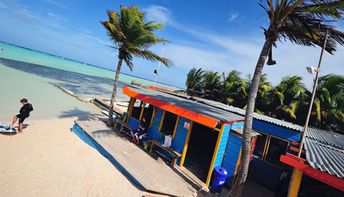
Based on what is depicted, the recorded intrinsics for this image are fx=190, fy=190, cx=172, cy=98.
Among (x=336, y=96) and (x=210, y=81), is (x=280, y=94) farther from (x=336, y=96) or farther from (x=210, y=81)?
(x=210, y=81)

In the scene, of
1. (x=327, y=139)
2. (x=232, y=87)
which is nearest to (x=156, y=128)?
(x=327, y=139)

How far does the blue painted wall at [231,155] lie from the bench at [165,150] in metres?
1.98

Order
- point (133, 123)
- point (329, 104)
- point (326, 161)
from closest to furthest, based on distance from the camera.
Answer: point (326, 161) → point (133, 123) → point (329, 104)

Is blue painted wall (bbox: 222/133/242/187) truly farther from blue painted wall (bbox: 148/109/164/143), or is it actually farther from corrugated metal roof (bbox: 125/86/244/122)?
blue painted wall (bbox: 148/109/164/143)

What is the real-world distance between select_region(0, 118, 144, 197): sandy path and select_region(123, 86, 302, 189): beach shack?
2964mm

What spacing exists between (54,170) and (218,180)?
225 inches

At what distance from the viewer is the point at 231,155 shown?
306 inches

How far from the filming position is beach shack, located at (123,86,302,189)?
762 cm

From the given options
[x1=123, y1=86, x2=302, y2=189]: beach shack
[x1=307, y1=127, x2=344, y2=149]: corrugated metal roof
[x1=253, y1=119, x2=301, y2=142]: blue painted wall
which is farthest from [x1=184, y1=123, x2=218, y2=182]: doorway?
[x1=307, y1=127, x2=344, y2=149]: corrugated metal roof

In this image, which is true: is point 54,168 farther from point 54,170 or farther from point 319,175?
point 319,175

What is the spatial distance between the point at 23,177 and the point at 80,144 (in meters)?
3.20

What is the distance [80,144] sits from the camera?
8.59m

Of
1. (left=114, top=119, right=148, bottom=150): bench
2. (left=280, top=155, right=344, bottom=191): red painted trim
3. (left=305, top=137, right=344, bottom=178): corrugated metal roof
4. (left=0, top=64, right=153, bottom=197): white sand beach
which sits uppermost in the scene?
(left=305, top=137, right=344, bottom=178): corrugated metal roof

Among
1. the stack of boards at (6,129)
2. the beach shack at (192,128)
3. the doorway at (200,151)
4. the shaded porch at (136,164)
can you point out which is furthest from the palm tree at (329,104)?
the stack of boards at (6,129)
